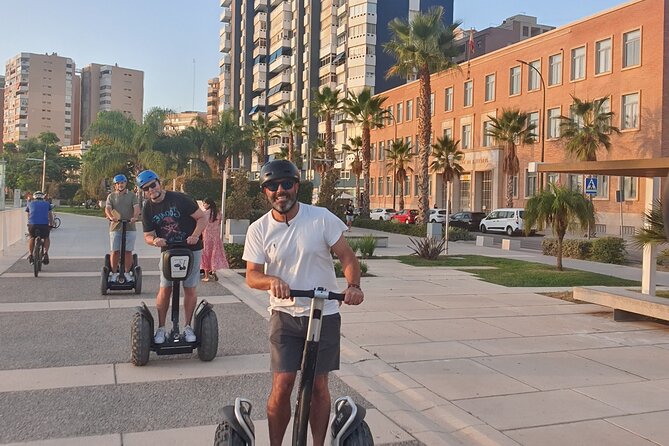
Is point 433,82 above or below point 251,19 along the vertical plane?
below

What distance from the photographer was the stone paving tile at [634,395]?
530 cm

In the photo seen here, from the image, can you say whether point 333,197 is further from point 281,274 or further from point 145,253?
point 281,274

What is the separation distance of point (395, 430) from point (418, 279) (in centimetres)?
924

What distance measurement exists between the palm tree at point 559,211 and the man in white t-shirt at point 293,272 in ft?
38.6

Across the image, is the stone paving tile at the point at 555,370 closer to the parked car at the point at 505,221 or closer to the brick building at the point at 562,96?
the brick building at the point at 562,96

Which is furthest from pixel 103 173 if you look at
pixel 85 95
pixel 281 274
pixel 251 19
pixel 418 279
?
pixel 85 95

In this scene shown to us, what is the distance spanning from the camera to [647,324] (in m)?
9.02

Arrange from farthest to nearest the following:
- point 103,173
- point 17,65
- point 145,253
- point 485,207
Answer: point 17,65, point 485,207, point 103,173, point 145,253

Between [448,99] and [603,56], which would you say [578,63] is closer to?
[603,56]

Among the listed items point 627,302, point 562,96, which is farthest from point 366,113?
point 627,302

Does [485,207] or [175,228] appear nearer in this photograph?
[175,228]

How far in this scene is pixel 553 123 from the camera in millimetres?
46562

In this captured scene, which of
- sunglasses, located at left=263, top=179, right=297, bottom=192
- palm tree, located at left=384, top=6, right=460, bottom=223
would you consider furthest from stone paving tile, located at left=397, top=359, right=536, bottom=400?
palm tree, located at left=384, top=6, right=460, bottom=223

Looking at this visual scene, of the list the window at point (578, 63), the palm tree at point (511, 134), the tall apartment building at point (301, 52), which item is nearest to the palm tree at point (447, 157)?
the palm tree at point (511, 134)
